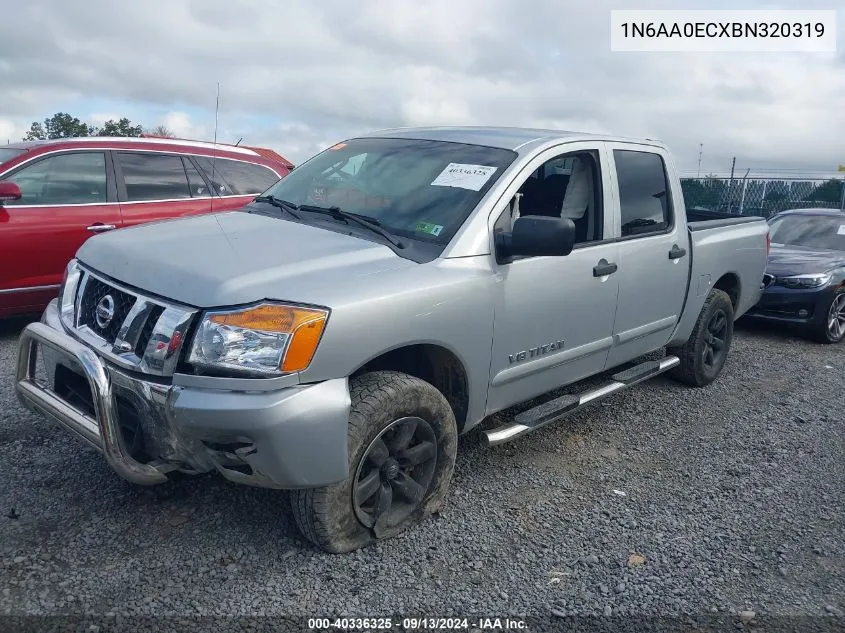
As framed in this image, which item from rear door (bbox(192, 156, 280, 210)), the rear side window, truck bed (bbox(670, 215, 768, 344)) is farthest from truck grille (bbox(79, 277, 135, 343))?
the rear side window

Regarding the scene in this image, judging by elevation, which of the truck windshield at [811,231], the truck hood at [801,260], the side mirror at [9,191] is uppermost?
the side mirror at [9,191]

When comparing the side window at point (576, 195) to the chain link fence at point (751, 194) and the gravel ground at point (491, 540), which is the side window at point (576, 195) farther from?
the chain link fence at point (751, 194)

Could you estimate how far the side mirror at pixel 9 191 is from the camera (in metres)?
5.55

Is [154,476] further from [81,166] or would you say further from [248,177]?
[248,177]

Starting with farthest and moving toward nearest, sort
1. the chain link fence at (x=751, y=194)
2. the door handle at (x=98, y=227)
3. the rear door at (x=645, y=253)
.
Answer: the chain link fence at (x=751, y=194) → the door handle at (x=98, y=227) → the rear door at (x=645, y=253)

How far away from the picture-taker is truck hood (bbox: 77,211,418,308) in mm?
2711

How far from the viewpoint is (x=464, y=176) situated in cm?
363

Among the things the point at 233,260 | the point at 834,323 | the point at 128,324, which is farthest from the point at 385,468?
the point at 834,323

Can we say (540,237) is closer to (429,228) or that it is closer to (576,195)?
(429,228)

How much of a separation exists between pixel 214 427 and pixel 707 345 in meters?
4.21

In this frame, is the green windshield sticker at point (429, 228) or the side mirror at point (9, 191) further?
the side mirror at point (9, 191)

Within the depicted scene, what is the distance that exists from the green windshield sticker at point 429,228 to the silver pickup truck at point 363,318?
1cm

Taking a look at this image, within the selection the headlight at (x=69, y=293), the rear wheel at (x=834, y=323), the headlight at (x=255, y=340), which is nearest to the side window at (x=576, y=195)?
the headlight at (x=255, y=340)

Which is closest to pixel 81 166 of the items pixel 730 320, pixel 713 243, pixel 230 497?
pixel 230 497
